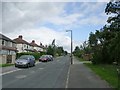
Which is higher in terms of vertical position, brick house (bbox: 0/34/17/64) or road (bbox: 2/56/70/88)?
brick house (bbox: 0/34/17/64)

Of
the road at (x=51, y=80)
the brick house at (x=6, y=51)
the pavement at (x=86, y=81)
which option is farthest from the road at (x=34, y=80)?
the brick house at (x=6, y=51)

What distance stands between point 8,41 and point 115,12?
37.9m

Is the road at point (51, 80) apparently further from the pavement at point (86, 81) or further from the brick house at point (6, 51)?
the brick house at point (6, 51)

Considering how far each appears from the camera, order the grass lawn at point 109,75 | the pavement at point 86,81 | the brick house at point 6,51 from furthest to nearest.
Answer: the brick house at point 6,51 < the grass lawn at point 109,75 < the pavement at point 86,81

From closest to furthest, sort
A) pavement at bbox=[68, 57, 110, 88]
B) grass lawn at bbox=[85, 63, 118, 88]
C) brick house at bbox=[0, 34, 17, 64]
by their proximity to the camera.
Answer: pavement at bbox=[68, 57, 110, 88]
grass lawn at bbox=[85, 63, 118, 88]
brick house at bbox=[0, 34, 17, 64]

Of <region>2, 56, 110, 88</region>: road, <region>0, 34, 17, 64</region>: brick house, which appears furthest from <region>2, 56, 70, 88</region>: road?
<region>0, 34, 17, 64</region>: brick house

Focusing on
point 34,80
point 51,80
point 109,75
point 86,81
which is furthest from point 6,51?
point 86,81

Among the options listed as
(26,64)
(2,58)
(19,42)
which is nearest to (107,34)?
(26,64)

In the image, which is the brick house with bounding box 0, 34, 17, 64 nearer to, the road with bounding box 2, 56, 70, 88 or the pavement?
the road with bounding box 2, 56, 70, 88

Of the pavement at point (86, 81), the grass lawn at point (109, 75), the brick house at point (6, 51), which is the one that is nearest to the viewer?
the pavement at point (86, 81)

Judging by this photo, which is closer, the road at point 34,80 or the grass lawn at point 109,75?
the road at point 34,80

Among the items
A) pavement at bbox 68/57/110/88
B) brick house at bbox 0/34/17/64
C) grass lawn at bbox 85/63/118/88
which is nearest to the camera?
pavement at bbox 68/57/110/88

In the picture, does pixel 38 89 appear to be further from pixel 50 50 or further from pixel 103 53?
pixel 50 50

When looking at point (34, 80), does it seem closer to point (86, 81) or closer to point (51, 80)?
point (51, 80)
